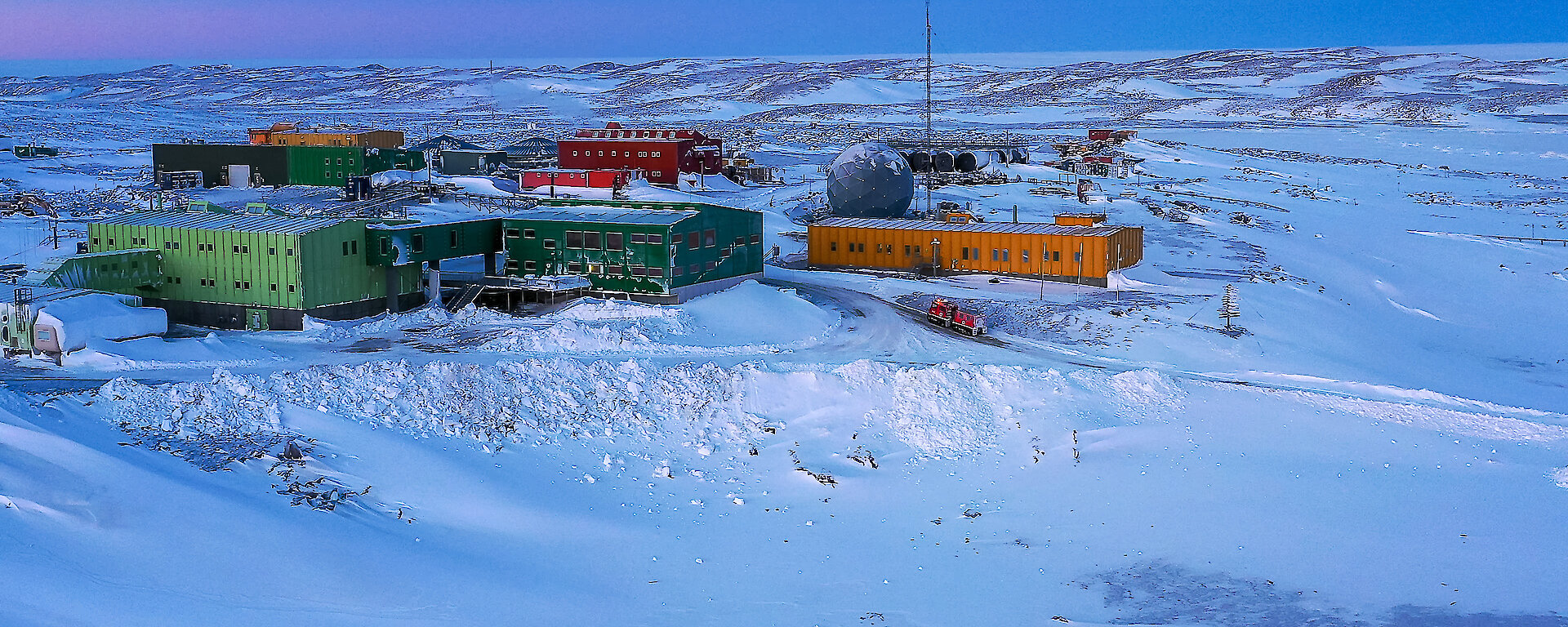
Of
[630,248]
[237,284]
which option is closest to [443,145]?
[630,248]

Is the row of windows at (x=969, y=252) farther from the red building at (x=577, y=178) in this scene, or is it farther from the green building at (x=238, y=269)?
the red building at (x=577, y=178)

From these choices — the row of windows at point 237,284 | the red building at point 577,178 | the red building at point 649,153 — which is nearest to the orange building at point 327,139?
the red building at point 649,153

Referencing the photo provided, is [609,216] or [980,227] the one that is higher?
[609,216]

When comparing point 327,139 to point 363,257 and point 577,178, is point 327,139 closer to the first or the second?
point 577,178

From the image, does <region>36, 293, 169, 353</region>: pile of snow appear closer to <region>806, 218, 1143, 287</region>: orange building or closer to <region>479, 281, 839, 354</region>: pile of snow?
<region>479, 281, 839, 354</region>: pile of snow

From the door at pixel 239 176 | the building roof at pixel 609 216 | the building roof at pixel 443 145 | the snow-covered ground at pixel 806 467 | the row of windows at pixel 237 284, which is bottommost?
the snow-covered ground at pixel 806 467

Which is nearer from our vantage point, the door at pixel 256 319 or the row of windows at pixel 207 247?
the row of windows at pixel 207 247
